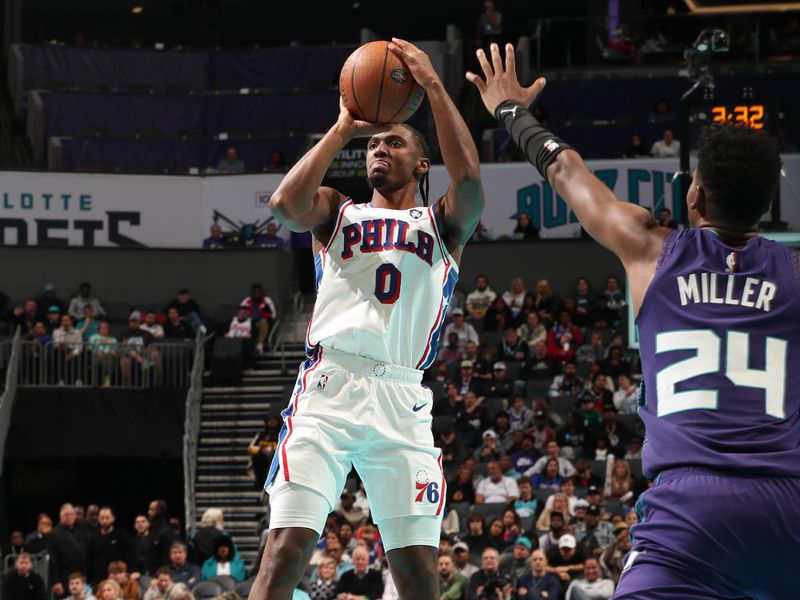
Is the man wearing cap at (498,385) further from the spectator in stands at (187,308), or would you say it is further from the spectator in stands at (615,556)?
the spectator in stands at (187,308)

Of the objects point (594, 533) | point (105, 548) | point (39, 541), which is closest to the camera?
point (594, 533)

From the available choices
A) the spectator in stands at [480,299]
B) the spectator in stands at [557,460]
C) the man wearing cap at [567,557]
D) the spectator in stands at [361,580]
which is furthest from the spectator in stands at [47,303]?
the man wearing cap at [567,557]

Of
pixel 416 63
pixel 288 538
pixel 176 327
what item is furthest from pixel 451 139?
pixel 176 327

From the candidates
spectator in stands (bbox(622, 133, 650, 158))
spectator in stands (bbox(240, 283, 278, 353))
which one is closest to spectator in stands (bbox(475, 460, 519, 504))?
spectator in stands (bbox(240, 283, 278, 353))

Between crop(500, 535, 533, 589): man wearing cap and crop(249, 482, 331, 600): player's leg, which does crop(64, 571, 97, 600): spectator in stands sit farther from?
crop(249, 482, 331, 600): player's leg

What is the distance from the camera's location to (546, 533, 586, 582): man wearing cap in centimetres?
1628

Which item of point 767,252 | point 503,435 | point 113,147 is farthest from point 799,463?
point 113,147

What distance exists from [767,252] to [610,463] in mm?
14696

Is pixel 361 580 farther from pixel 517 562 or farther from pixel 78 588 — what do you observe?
pixel 78 588

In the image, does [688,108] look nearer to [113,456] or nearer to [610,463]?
[610,463]

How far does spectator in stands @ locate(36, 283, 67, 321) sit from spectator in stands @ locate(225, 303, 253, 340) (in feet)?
10.5

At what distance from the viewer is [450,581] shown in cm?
1588

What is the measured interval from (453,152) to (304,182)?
0.78 metres

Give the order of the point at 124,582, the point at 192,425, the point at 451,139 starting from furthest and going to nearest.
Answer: the point at 192,425 < the point at 124,582 < the point at 451,139
